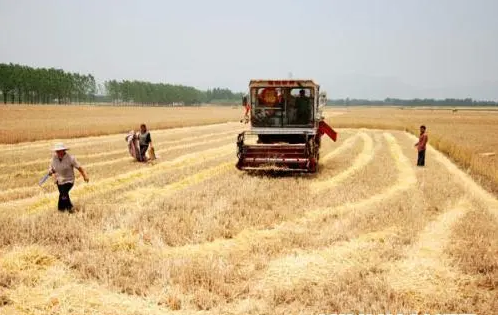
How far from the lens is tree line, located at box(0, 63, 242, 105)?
98.6m

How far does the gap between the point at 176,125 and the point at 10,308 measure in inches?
1427

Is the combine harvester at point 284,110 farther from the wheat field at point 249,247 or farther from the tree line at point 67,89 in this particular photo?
the tree line at point 67,89

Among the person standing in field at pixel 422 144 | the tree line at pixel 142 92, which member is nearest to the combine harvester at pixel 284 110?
the person standing in field at pixel 422 144

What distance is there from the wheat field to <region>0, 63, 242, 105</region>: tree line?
318 feet

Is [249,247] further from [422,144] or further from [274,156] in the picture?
[422,144]

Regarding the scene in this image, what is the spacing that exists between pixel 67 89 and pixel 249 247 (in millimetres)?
116369

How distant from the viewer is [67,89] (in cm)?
11319

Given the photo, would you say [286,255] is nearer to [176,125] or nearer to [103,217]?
[103,217]

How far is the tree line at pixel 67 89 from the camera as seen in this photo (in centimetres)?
9856

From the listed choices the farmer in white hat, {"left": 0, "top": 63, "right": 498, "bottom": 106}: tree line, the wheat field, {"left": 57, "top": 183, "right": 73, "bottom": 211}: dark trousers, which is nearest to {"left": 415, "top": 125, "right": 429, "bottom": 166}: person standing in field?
the wheat field

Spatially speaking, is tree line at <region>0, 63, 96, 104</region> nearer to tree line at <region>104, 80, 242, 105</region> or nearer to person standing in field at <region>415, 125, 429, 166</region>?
tree line at <region>104, 80, 242, 105</region>

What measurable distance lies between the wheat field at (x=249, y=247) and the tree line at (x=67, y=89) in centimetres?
9706

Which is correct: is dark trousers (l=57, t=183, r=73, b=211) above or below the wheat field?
above

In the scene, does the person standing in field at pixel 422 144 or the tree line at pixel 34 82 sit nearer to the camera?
the person standing in field at pixel 422 144
